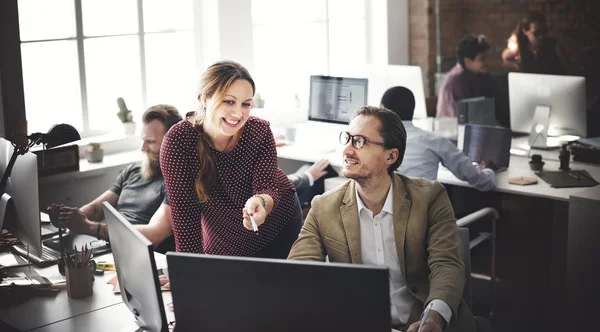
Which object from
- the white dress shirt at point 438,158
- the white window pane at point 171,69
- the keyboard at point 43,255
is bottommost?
the keyboard at point 43,255

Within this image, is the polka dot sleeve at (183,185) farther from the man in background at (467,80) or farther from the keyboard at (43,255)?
the man in background at (467,80)

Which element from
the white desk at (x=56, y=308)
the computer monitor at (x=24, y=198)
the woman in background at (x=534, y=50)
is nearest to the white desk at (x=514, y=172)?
the woman in background at (x=534, y=50)

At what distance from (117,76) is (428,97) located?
3123mm

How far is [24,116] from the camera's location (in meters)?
4.37

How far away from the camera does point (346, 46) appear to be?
7051mm

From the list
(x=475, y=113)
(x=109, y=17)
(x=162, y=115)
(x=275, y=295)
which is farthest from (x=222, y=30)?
(x=275, y=295)

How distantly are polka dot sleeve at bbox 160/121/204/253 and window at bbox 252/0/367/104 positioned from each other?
10.7ft

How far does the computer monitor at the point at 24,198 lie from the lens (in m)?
2.88

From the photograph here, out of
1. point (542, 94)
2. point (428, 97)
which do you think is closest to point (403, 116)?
point (542, 94)

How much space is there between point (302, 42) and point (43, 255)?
3.82m

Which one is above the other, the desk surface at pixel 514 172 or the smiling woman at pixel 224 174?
the smiling woman at pixel 224 174

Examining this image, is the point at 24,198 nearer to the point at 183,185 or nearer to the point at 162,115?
the point at 183,185

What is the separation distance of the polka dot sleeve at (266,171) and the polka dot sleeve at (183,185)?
0.81 ft

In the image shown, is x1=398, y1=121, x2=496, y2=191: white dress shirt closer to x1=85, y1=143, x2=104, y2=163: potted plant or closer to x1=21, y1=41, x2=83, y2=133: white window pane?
x1=85, y1=143, x2=104, y2=163: potted plant
